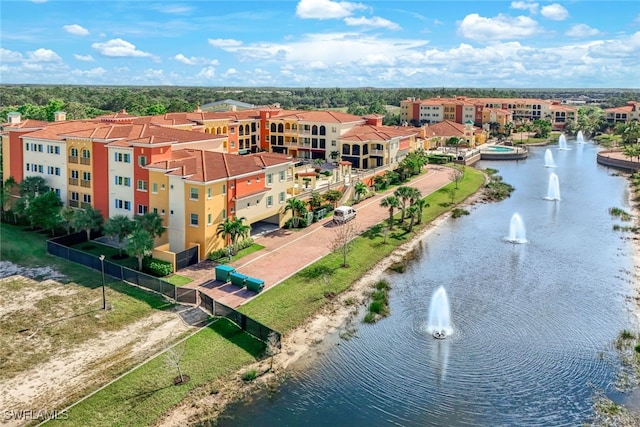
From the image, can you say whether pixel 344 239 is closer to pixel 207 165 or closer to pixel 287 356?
pixel 207 165

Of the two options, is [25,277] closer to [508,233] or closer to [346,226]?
[346,226]

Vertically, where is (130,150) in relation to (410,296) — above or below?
above

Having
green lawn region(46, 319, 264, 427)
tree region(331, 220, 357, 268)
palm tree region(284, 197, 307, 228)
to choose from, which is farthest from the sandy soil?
palm tree region(284, 197, 307, 228)

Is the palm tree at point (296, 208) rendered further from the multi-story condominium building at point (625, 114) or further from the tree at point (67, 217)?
the multi-story condominium building at point (625, 114)

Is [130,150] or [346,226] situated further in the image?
[346,226]

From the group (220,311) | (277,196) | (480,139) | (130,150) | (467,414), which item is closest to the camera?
(467,414)

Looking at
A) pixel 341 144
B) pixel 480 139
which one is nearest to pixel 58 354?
pixel 341 144

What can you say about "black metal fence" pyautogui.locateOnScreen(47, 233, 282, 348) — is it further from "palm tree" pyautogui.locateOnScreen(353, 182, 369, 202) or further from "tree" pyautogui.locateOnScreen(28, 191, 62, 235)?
"palm tree" pyautogui.locateOnScreen(353, 182, 369, 202)

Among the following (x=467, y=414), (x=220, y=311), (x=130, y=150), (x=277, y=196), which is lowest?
(x=467, y=414)
